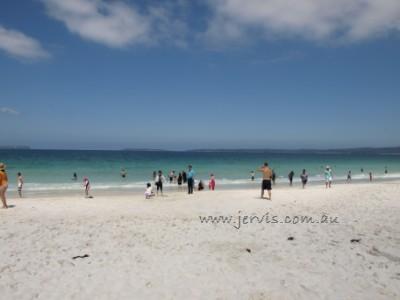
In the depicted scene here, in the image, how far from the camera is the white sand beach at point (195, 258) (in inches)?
225

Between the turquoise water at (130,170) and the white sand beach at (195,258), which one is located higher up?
the white sand beach at (195,258)

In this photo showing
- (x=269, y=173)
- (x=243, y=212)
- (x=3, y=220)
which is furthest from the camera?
(x=269, y=173)

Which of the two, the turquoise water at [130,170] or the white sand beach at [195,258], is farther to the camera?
the turquoise water at [130,170]

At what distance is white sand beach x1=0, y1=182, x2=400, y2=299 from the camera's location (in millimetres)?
5727

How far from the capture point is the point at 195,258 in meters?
7.25

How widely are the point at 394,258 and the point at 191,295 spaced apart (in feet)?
14.6

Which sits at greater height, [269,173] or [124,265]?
[269,173]

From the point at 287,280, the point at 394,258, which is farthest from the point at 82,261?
the point at 394,258

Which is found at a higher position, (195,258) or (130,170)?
(195,258)

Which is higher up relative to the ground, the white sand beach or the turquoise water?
the white sand beach

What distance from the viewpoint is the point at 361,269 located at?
6547 millimetres

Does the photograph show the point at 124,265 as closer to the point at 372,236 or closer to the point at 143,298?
the point at 143,298

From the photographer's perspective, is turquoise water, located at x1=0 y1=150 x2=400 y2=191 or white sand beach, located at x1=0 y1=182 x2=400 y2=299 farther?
turquoise water, located at x1=0 y1=150 x2=400 y2=191

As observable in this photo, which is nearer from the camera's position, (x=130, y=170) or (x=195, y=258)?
(x=195, y=258)
